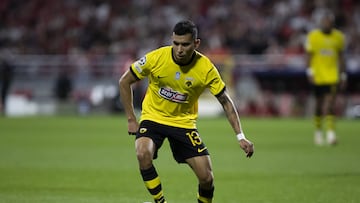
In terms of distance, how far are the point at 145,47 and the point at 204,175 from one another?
73.4 ft

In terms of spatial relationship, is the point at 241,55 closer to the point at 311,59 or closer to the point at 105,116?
the point at 105,116

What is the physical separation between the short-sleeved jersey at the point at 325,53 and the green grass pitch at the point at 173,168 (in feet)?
4.79

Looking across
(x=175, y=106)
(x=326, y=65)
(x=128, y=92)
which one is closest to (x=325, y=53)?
(x=326, y=65)

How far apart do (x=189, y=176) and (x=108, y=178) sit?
4.10 feet

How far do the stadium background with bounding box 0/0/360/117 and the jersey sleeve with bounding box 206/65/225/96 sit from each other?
1847 cm

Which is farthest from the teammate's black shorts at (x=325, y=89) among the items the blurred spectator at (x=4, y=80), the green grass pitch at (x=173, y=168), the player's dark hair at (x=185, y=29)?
the blurred spectator at (x=4, y=80)

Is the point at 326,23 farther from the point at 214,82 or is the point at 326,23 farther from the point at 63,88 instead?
the point at 63,88

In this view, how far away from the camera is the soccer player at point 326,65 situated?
16844 mm

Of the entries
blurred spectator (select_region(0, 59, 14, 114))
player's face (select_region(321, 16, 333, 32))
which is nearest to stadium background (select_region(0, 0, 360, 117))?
blurred spectator (select_region(0, 59, 14, 114))

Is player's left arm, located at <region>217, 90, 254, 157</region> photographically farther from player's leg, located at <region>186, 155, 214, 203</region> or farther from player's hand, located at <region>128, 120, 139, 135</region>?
player's hand, located at <region>128, 120, 139, 135</region>

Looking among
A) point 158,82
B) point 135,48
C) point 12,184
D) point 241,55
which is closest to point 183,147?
point 158,82

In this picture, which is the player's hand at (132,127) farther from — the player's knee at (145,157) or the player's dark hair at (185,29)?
the player's dark hair at (185,29)

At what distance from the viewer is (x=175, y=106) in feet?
Result: 27.5

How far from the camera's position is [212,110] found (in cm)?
2839
